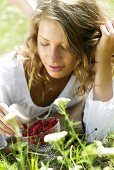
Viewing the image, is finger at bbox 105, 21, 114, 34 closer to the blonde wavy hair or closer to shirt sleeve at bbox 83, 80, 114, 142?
the blonde wavy hair

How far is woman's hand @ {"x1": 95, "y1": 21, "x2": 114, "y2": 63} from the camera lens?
214 centimetres

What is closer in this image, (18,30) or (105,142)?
(105,142)

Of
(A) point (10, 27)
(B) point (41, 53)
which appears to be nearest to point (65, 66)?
(B) point (41, 53)


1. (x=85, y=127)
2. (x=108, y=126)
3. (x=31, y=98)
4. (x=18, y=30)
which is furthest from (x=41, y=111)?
(x=18, y=30)

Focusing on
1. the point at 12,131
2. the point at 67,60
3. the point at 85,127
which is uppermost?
the point at 67,60

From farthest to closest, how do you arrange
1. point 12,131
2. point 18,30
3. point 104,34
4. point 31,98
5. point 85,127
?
point 18,30 → point 31,98 → point 85,127 → point 104,34 → point 12,131

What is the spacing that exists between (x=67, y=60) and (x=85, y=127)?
1.11 ft

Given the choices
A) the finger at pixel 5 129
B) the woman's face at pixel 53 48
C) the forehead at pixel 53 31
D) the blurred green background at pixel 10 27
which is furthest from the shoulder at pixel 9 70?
the blurred green background at pixel 10 27

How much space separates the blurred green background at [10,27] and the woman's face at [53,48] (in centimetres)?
124

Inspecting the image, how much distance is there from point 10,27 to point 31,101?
156 cm

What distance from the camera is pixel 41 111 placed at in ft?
8.18

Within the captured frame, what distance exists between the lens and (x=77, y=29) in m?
2.17

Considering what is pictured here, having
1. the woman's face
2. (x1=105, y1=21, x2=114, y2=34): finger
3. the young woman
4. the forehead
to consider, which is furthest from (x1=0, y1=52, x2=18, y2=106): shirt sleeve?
(x1=105, y1=21, x2=114, y2=34): finger

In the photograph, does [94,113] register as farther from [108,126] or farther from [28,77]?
[28,77]
